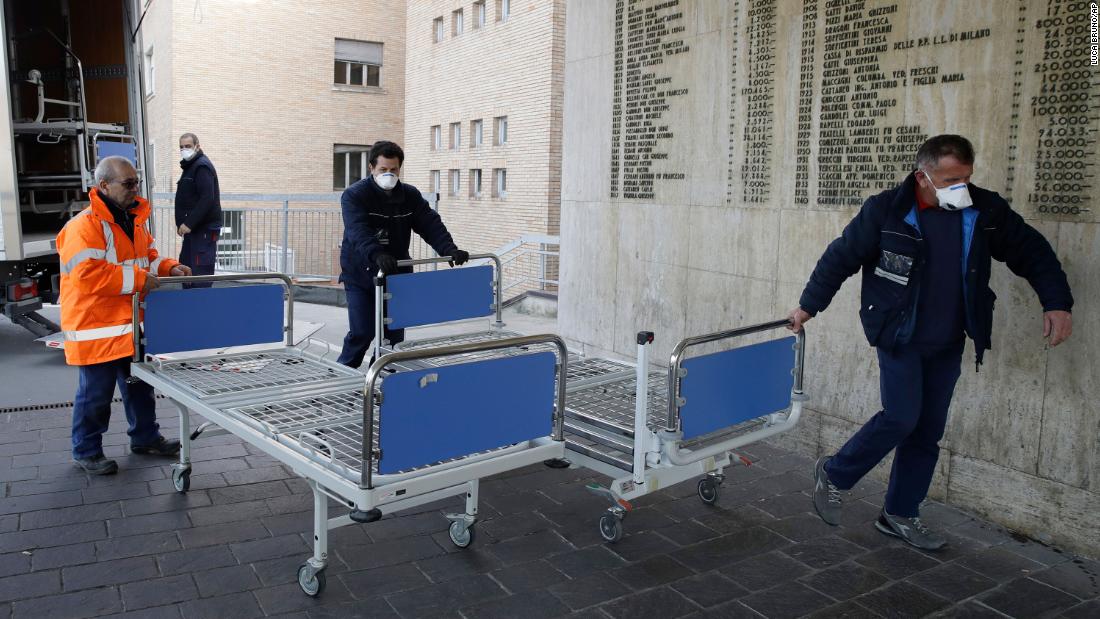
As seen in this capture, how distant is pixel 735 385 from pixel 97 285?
10.9ft

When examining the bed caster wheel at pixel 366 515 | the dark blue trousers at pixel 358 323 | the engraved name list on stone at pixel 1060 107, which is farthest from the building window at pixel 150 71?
the engraved name list on stone at pixel 1060 107

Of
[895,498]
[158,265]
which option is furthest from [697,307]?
[158,265]

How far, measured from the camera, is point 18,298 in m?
A: 8.26

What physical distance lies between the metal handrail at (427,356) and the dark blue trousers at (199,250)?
5.82 meters

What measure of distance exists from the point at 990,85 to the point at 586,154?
3.29m

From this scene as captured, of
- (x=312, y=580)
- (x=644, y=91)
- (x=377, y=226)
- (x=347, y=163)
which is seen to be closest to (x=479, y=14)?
(x=347, y=163)

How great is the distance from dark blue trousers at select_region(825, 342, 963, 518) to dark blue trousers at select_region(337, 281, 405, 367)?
2938 millimetres

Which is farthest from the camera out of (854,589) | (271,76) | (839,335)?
(271,76)

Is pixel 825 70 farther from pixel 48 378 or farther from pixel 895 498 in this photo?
pixel 48 378

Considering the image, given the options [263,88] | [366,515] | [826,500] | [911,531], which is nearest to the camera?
[366,515]

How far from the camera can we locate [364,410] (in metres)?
3.23

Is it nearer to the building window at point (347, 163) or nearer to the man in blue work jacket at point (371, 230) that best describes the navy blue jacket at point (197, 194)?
the man in blue work jacket at point (371, 230)

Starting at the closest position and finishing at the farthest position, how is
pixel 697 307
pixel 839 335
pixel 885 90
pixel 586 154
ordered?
pixel 885 90, pixel 839 335, pixel 697 307, pixel 586 154

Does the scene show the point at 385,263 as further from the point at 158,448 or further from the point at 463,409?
the point at 463,409
